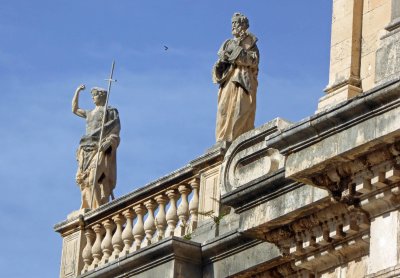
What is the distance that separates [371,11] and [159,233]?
5.03m

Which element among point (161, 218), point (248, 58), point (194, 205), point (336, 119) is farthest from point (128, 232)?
point (336, 119)

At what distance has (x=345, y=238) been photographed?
68.4ft

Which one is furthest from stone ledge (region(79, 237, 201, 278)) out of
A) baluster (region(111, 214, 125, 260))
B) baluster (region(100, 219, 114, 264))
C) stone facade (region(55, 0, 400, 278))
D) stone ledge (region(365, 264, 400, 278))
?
stone ledge (region(365, 264, 400, 278))

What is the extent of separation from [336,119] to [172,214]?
222 inches

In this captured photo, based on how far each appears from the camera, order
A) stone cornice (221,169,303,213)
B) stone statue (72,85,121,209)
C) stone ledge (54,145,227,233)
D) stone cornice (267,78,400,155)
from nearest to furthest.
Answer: stone cornice (267,78,400,155)
stone cornice (221,169,303,213)
stone ledge (54,145,227,233)
stone statue (72,85,121,209)

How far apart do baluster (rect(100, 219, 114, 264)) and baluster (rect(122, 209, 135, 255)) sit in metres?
0.39

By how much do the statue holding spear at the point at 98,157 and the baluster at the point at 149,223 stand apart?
1952 mm

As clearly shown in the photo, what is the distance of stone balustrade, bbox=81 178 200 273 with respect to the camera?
25089 millimetres

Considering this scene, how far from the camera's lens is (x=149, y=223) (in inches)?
1009

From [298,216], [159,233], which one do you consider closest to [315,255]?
[298,216]

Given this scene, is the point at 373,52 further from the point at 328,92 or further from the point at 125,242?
the point at 125,242

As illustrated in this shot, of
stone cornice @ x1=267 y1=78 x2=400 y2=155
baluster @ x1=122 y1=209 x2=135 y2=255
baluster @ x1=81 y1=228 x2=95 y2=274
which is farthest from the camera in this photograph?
baluster @ x1=81 y1=228 x2=95 y2=274

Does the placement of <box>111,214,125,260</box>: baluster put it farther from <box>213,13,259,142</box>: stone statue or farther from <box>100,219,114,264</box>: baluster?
<box>213,13,259,142</box>: stone statue

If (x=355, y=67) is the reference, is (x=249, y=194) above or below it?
below
